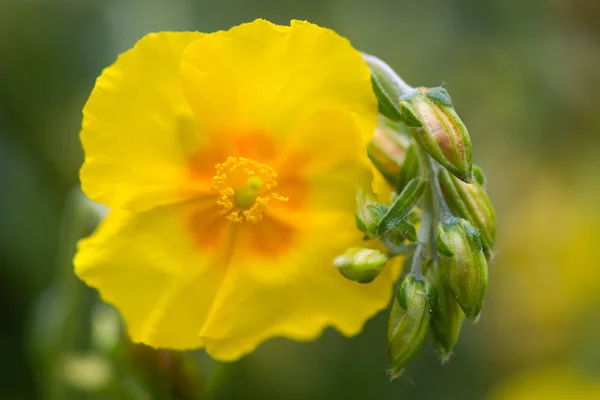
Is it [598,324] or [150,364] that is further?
[598,324]

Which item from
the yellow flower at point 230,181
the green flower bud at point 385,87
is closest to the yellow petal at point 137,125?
the yellow flower at point 230,181

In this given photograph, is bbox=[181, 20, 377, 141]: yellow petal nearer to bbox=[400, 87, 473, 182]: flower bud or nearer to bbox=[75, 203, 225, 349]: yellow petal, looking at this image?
bbox=[400, 87, 473, 182]: flower bud

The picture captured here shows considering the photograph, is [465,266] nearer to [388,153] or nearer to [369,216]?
[369,216]

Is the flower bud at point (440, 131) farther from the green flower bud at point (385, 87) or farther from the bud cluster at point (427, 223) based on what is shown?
the green flower bud at point (385, 87)

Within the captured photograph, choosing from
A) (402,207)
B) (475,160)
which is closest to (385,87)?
(402,207)

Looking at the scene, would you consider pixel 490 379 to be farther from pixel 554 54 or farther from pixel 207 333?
pixel 207 333

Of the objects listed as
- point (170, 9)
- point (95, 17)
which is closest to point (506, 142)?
point (170, 9)
